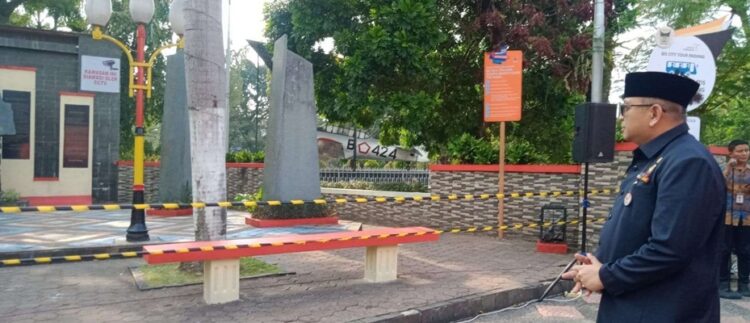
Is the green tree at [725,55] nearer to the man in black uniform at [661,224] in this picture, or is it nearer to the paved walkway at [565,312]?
the paved walkway at [565,312]

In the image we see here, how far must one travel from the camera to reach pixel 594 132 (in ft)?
25.1

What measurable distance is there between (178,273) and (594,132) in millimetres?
5618

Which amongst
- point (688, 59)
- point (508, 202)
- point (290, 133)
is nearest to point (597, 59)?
point (688, 59)

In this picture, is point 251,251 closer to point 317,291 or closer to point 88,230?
point 317,291

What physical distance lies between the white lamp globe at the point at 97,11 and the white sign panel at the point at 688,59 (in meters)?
8.11

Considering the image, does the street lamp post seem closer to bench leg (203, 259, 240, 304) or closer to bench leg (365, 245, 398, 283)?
bench leg (203, 259, 240, 304)

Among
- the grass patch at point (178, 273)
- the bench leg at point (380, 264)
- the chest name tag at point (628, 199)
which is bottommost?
the grass patch at point (178, 273)

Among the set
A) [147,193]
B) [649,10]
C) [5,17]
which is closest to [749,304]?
[649,10]

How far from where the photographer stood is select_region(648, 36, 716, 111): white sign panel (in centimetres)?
784

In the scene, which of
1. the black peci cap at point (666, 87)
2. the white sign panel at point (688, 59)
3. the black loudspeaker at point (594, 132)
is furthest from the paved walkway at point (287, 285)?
the black peci cap at point (666, 87)

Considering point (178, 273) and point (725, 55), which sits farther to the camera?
point (725, 55)

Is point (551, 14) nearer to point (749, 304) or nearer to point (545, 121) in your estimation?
point (545, 121)

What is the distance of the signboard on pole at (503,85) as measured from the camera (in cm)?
1057

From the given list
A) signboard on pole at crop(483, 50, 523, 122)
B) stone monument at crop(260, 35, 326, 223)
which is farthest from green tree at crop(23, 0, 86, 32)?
signboard on pole at crop(483, 50, 523, 122)
